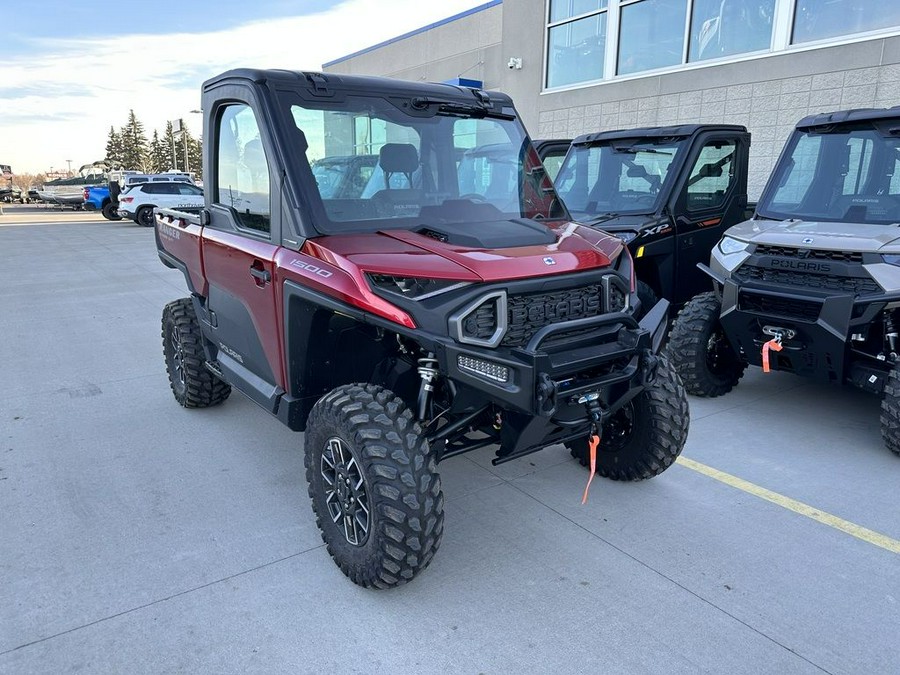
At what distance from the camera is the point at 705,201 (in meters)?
6.68

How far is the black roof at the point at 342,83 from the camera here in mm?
3238

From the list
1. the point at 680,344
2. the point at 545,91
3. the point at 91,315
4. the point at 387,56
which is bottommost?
the point at 91,315

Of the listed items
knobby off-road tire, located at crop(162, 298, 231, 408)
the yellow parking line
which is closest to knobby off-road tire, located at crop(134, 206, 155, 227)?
knobby off-road tire, located at crop(162, 298, 231, 408)

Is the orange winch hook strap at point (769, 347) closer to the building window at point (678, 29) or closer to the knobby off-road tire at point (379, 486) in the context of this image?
the knobby off-road tire at point (379, 486)

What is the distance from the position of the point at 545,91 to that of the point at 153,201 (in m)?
14.1

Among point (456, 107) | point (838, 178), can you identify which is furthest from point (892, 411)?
point (456, 107)

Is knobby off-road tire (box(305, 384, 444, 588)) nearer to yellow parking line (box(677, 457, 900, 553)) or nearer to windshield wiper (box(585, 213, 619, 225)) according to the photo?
yellow parking line (box(677, 457, 900, 553))

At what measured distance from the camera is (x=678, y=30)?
11.7 m

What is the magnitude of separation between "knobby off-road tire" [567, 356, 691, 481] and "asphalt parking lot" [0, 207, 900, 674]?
170mm

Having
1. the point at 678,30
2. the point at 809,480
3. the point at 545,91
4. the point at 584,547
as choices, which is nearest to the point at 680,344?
the point at 809,480

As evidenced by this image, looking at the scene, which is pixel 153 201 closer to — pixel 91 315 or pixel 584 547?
pixel 91 315

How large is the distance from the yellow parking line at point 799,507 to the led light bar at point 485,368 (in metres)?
2.09

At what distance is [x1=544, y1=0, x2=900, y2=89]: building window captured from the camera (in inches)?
372

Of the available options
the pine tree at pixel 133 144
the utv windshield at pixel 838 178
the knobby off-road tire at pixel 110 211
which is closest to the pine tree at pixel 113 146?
the pine tree at pixel 133 144
